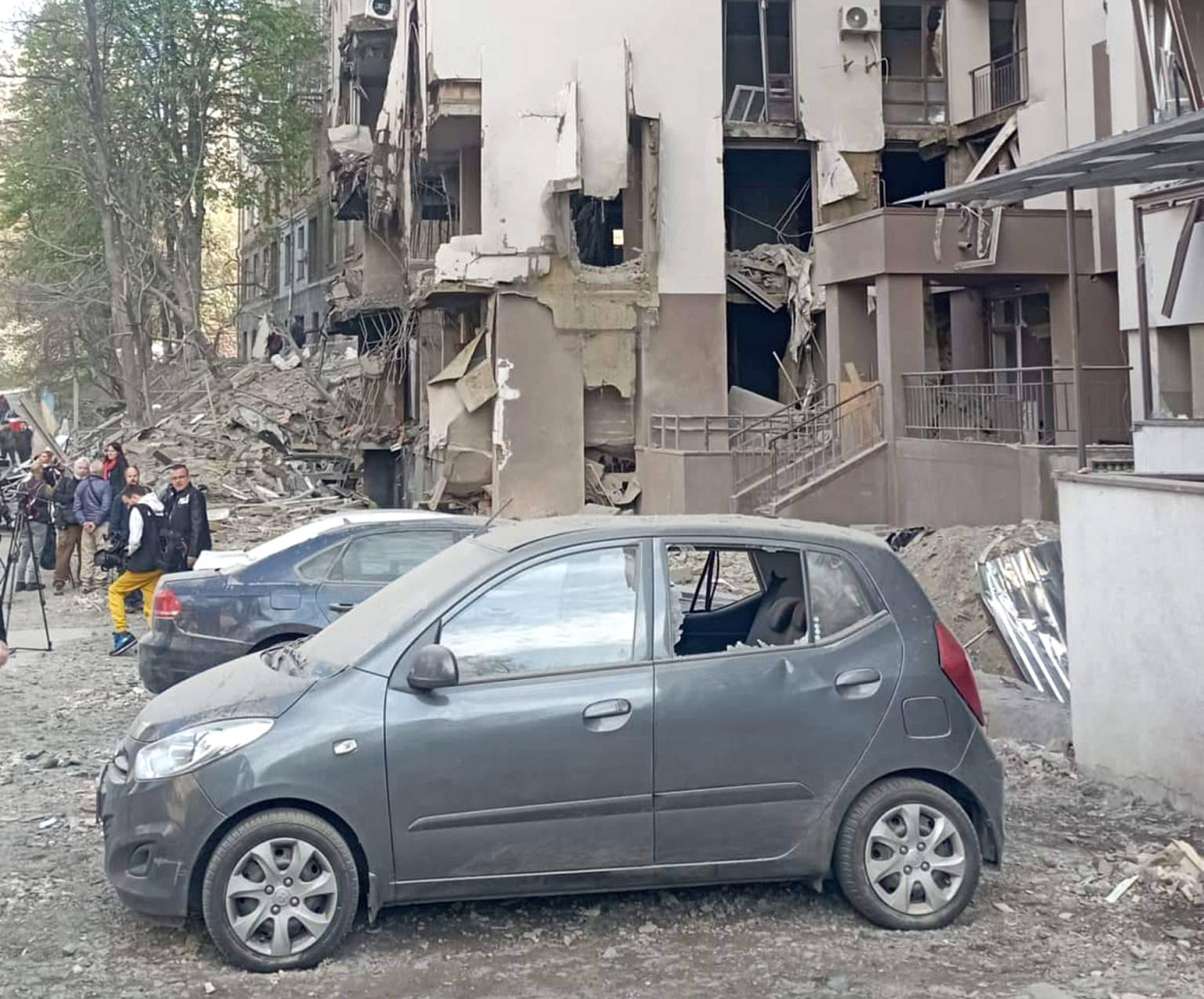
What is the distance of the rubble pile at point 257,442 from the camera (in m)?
23.5

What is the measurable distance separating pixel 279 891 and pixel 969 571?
951 cm

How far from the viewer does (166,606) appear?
923cm

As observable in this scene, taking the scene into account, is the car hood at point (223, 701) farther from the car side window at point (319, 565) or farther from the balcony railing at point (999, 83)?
the balcony railing at point (999, 83)

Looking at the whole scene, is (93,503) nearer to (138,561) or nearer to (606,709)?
(138,561)

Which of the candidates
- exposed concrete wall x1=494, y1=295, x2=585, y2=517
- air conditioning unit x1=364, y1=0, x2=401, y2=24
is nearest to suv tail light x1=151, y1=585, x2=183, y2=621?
exposed concrete wall x1=494, y1=295, x2=585, y2=517

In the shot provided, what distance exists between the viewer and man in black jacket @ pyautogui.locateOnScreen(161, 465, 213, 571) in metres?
12.6

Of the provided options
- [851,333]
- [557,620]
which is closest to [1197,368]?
[851,333]

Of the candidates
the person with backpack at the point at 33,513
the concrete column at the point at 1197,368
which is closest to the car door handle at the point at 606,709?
the concrete column at the point at 1197,368

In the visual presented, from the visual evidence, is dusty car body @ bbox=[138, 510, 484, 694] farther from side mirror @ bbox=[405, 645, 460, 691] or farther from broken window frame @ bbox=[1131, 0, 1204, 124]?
broken window frame @ bbox=[1131, 0, 1204, 124]

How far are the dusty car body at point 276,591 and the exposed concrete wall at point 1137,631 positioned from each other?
4.27 m

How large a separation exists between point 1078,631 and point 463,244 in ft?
57.4

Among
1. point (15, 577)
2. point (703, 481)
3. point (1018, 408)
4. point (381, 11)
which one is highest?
point (381, 11)

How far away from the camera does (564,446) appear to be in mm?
24062

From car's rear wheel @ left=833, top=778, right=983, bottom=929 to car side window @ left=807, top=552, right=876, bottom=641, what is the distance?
0.66 meters
